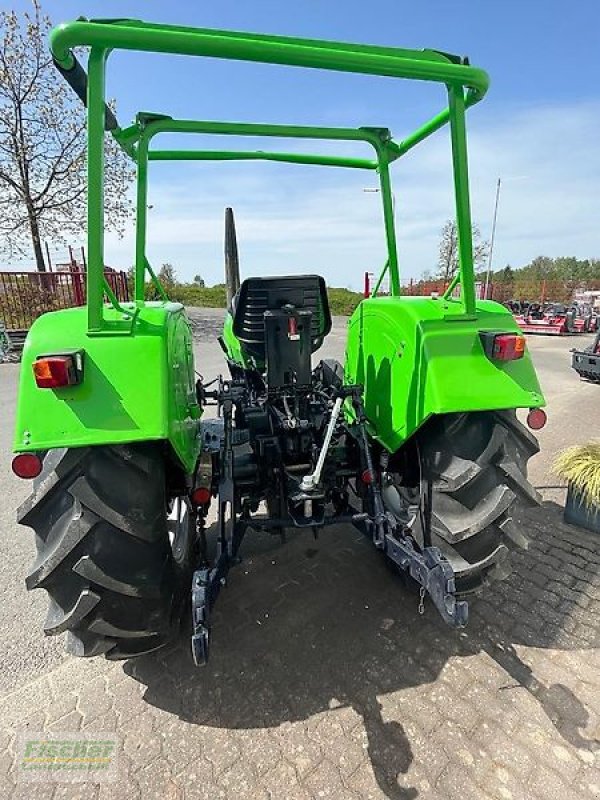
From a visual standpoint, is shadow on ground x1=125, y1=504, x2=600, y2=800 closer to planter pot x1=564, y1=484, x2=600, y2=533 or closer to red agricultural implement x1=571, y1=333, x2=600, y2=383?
planter pot x1=564, y1=484, x2=600, y2=533

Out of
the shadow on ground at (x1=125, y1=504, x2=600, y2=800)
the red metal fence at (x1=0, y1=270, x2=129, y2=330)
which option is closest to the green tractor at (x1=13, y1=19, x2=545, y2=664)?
the shadow on ground at (x1=125, y1=504, x2=600, y2=800)

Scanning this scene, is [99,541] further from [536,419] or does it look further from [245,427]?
[536,419]

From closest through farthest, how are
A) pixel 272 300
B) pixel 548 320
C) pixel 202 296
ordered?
pixel 272 300
pixel 548 320
pixel 202 296

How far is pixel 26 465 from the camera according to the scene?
182 cm

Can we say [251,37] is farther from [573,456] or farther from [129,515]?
[573,456]

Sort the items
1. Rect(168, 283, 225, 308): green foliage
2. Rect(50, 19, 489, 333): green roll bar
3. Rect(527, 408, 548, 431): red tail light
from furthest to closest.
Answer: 1. Rect(168, 283, 225, 308): green foliage
2. Rect(527, 408, 548, 431): red tail light
3. Rect(50, 19, 489, 333): green roll bar

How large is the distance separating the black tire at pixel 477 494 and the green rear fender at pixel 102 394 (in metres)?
1.14

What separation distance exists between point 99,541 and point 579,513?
124 inches

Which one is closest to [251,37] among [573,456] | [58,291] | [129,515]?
[129,515]

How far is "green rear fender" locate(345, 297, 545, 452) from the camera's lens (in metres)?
2.06

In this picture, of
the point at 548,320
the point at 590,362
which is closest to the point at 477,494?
the point at 590,362

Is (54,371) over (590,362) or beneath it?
over

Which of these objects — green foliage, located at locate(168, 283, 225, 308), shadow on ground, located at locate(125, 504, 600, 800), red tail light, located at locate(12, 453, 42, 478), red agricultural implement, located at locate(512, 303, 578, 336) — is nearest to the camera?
red tail light, located at locate(12, 453, 42, 478)

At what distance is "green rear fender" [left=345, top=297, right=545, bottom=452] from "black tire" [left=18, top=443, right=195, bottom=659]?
45.5 inches
